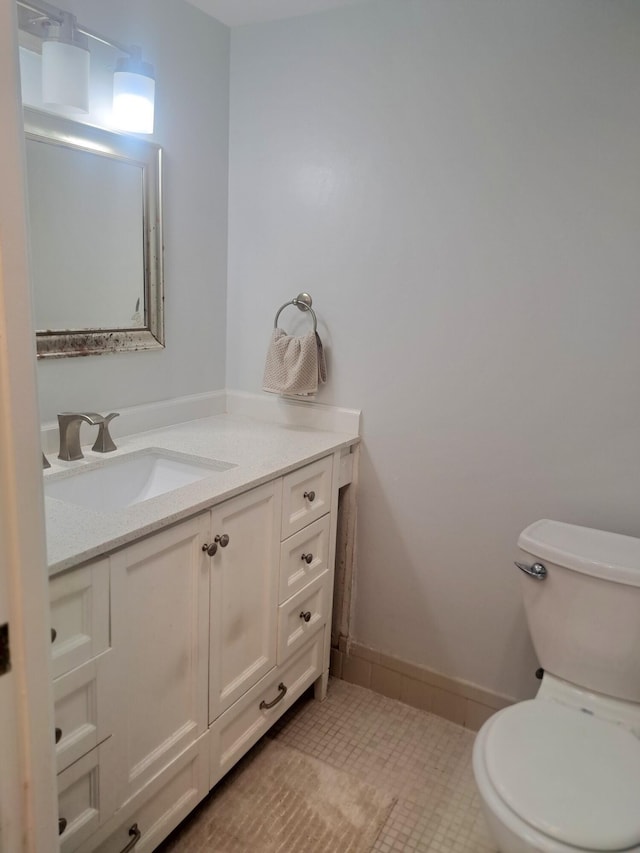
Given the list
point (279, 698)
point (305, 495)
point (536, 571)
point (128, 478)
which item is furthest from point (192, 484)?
point (536, 571)

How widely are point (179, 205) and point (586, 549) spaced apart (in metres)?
1.60

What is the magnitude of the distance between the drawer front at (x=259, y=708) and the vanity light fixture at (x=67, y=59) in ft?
5.28

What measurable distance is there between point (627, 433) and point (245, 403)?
1.29 metres

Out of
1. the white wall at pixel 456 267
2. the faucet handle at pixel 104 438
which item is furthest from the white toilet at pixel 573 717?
the faucet handle at pixel 104 438

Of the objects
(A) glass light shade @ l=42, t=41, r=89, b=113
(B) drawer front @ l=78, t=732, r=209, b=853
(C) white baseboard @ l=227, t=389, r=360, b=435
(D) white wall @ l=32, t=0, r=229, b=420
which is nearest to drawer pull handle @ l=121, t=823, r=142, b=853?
(B) drawer front @ l=78, t=732, r=209, b=853

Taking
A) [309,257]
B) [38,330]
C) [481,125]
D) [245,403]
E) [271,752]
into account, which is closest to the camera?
[38,330]

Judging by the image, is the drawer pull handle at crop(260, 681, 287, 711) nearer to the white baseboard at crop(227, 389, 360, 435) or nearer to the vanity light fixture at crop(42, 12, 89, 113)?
the white baseboard at crop(227, 389, 360, 435)

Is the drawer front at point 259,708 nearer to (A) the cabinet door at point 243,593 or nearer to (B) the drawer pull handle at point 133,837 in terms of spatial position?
(A) the cabinet door at point 243,593

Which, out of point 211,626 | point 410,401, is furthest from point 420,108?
point 211,626

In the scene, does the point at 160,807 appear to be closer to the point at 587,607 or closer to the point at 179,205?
the point at 587,607

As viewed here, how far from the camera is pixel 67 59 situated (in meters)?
1.47

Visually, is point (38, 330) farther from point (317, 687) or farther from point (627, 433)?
point (627, 433)

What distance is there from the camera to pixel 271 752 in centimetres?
191

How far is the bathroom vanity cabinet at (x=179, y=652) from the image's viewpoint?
121 cm
